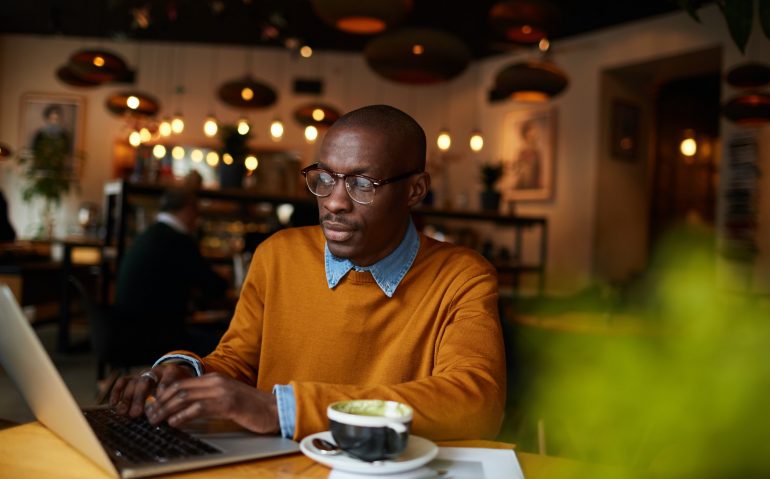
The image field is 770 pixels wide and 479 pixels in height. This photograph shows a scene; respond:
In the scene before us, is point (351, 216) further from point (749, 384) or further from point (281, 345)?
point (749, 384)

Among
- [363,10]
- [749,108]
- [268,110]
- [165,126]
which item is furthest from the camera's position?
[268,110]

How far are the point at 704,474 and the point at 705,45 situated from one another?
308 inches

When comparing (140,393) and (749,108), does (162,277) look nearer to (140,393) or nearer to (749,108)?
(140,393)

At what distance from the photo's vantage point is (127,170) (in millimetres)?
10359

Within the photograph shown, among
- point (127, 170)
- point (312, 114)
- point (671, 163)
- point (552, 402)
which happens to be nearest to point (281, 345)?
point (552, 402)

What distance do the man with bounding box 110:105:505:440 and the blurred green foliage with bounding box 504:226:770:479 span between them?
2.04 feet

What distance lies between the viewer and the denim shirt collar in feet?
4.59

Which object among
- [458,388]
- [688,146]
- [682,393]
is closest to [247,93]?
[458,388]

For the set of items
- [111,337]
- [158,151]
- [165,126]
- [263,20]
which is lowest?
[111,337]

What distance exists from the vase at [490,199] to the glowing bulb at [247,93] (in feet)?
8.00

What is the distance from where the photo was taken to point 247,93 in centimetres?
580

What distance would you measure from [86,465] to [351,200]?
66cm

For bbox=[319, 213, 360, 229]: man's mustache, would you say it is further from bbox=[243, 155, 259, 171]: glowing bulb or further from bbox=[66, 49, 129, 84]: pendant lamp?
bbox=[243, 155, 259, 171]: glowing bulb

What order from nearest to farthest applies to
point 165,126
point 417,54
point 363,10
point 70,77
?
point 363,10, point 417,54, point 70,77, point 165,126
